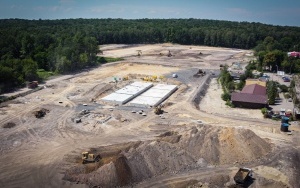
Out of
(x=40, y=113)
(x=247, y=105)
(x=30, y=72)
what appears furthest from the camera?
(x=30, y=72)

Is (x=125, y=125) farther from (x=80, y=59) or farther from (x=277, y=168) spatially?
(x=80, y=59)

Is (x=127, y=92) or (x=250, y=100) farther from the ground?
(x=250, y=100)

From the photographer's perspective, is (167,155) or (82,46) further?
(82,46)

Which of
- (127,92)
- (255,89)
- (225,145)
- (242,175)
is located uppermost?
(255,89)

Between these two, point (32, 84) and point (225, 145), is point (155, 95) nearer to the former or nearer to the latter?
point (225, 145)

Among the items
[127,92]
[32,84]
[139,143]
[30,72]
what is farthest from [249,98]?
[30,72]

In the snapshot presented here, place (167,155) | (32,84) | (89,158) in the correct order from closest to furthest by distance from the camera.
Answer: (89,158) → (167,155) → (32,84)

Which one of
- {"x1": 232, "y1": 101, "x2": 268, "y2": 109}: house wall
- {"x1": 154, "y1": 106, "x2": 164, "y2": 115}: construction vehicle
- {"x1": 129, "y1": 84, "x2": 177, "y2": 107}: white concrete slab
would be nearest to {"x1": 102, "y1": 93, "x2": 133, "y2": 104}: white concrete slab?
{"x1": 129, "y1": 84, "x2": 177, "y2": 107}: white concrete slab
